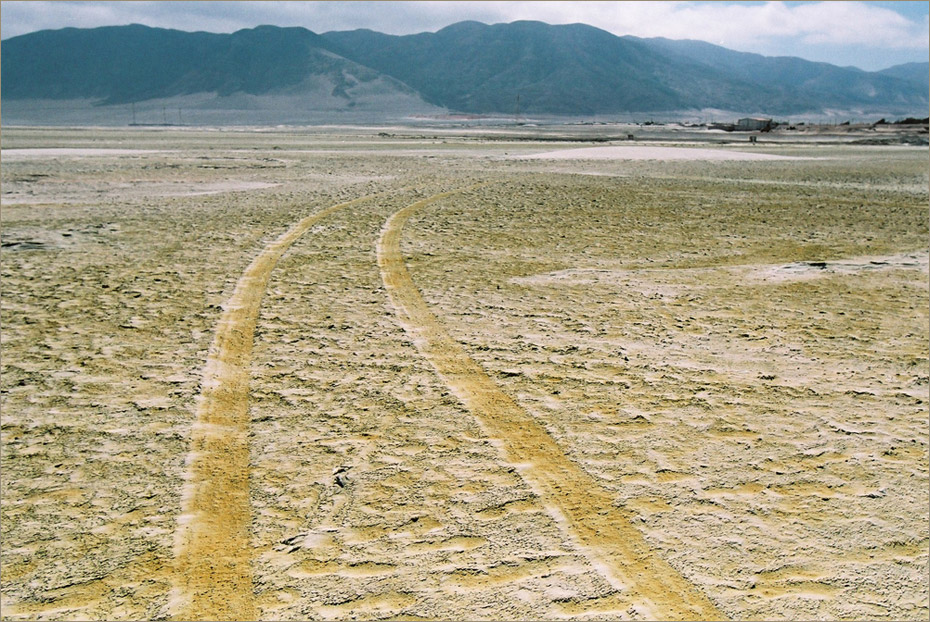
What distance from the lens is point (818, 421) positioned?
4758 mm

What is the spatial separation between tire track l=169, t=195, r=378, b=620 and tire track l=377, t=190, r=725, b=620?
1.51m

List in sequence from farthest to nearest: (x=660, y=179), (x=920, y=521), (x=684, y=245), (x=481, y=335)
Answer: (x=660, y=179), (x=684, y=245), (x=481, y=335), (x=920, y=521)

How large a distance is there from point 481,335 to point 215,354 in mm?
2315

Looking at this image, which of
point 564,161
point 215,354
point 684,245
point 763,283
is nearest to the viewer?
point 215,354

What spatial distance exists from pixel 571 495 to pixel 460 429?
1.01 m

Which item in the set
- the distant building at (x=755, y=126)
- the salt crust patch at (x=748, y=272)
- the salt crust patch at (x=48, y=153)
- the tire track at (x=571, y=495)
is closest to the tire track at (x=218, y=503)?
the tire track at (x=571, y=495)

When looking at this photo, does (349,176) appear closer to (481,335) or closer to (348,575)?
(481,335)

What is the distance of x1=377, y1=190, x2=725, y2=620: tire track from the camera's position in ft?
9.87

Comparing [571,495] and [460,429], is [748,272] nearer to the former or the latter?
[460,429]

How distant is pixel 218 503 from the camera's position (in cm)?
362

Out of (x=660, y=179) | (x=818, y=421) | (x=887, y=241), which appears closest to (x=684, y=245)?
(x=887, y=241)

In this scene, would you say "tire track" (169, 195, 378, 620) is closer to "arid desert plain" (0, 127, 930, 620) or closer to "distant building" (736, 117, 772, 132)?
"arid desert plain" (0, 127, 930, 620)

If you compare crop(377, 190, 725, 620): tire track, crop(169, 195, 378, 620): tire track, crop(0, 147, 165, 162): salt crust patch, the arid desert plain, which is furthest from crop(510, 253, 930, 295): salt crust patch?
crop(0, 147, 165, 162): salt crust patch

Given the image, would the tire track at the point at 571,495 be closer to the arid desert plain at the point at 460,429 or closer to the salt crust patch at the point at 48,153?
the arid desert plain at the point at 460,429
